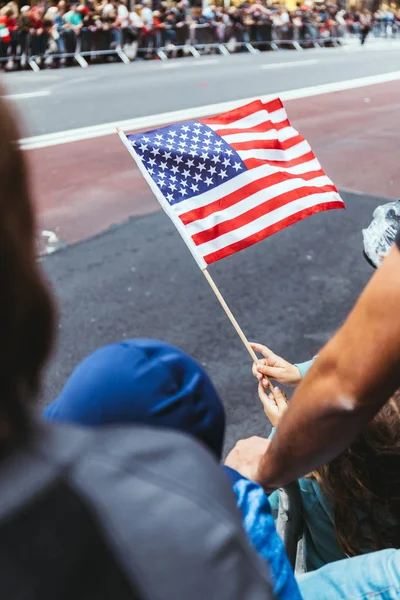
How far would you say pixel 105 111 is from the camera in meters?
12.6

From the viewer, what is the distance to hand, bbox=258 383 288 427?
1950mm

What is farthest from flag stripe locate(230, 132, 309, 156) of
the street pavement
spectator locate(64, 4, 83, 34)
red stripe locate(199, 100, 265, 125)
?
spectator locate(64, 4, 83, 34)

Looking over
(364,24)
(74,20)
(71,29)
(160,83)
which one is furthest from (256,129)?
(364,24)

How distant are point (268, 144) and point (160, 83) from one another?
1404 centimetres

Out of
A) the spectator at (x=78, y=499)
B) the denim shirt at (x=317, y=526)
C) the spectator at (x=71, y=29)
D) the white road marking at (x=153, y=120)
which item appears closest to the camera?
the spectator at (x=78, y=499)

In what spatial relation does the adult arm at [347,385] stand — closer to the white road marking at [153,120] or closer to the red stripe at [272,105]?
the red stripe at [272,105]

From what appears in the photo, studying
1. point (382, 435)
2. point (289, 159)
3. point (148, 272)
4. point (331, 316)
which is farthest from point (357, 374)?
point (148, 272)

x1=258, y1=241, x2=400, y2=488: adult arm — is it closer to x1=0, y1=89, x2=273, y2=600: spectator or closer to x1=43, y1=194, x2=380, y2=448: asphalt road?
x1=0, y1=89, x2=273, y2=600: spectator

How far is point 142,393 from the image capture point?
106 centimetres

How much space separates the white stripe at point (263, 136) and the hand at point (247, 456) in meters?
1.53

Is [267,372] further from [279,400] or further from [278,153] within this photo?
[278,153]

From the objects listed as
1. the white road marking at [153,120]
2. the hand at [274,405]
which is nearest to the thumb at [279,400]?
the hand at [274,405]

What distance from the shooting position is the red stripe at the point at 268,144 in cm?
295

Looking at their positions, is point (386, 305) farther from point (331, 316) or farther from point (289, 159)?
point (331, 316)
